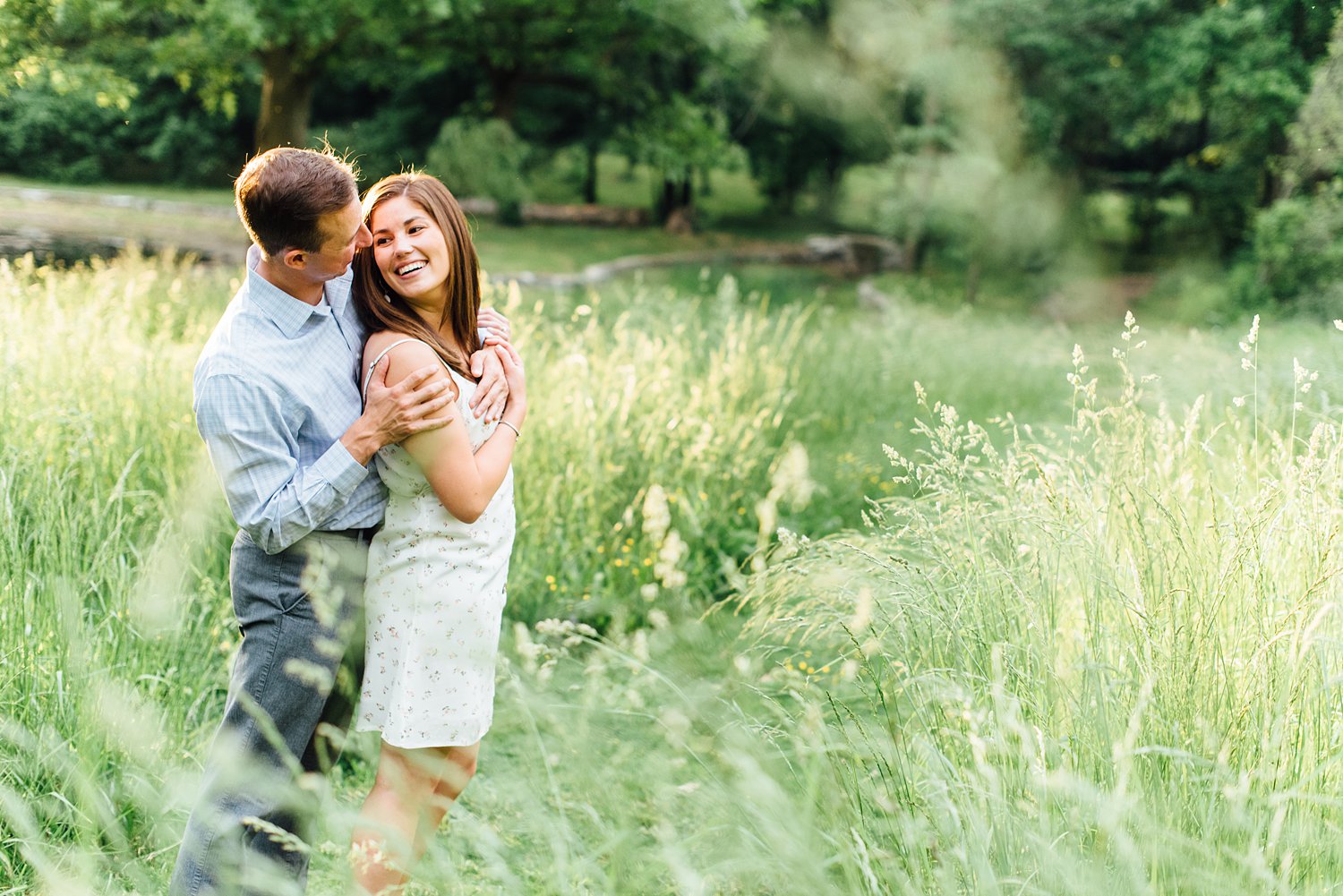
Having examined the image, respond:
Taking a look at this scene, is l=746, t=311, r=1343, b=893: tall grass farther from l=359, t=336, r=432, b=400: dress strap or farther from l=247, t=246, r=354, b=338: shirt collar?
l=247, t=246, r=354, b=338: shirt collar

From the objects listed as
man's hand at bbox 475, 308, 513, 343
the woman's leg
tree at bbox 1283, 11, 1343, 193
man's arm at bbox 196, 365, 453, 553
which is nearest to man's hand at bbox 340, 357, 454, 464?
man's arm at bbox 196, 365, 453, 553

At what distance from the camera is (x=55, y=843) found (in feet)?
8.86

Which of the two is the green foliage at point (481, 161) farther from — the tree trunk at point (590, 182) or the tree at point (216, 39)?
the tree trunk at point (590, 182)

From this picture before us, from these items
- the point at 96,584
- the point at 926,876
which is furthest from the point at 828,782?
the point at 96,584

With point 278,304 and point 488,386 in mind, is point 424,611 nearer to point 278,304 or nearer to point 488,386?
point 488,386

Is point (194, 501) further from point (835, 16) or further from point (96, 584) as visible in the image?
point (835, 16)

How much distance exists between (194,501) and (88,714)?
126cm

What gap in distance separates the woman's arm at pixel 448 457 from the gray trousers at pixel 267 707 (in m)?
0.30

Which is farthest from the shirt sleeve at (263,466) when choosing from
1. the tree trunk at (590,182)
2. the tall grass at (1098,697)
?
the tree trunk at (590,182)

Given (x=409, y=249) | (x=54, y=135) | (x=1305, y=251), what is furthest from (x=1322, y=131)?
(x=54, y=135)

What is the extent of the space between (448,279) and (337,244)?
331 millimetres

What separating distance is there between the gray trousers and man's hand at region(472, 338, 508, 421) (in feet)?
1.43

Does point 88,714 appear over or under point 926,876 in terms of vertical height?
under

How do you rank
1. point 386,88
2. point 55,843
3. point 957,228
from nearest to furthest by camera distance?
point 55,843, point 957,228, point 386,88
